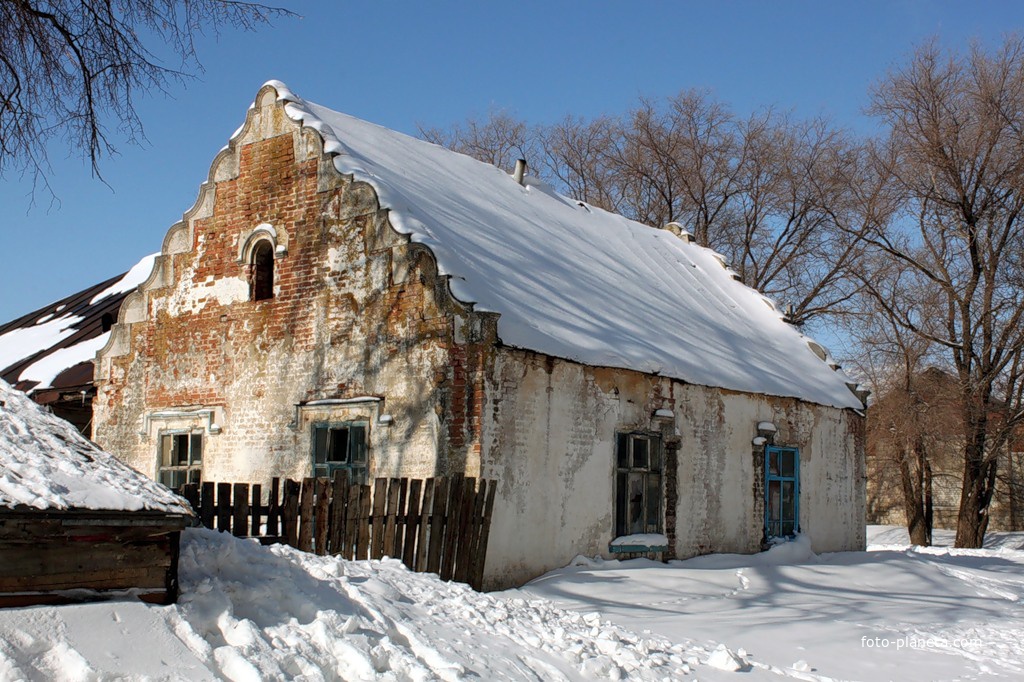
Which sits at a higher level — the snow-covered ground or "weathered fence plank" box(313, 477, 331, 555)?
"weathered fence plank" box(313, 477, 331, 555)

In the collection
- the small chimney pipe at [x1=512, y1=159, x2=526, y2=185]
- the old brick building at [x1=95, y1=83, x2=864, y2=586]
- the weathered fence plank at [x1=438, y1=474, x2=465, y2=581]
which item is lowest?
the weathered fence plank at [x1=438, y1=474, x2=465, y2=581]

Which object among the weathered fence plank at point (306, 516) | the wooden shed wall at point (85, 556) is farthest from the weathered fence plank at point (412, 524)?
the wooden shed wall at point (85, 556)

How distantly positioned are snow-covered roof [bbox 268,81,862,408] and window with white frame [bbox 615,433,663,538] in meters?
0.98

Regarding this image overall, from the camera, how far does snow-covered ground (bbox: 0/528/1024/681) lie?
212 inches

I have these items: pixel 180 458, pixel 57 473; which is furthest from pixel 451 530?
pixel 180 458

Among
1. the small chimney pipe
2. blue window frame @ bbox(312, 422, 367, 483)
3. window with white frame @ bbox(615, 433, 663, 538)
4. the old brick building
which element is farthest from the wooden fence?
the small chimney pipe

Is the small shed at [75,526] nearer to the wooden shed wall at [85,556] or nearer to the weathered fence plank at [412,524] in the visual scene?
the wooden shed wall at [85,556]

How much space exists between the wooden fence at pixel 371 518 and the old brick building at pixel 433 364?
52.1 inches

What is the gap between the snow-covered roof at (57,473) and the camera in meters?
5.46

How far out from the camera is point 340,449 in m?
12.9

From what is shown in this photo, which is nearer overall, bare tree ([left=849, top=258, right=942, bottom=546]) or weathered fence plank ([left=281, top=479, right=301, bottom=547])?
weathered fence plank ([left=281, top=479, right=301, bottom=547])

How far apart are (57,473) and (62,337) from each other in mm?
15987

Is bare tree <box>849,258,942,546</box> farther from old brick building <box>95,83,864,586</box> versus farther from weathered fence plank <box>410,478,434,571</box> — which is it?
weathered fence plank <box>410,478,434,571</box>

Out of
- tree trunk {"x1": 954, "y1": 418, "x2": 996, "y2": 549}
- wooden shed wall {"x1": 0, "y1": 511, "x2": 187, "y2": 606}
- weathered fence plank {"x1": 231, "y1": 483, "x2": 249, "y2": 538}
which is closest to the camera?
wooden shed wall {"x1": 0, "y1": 511, "x2": 187, "y2": 606}
